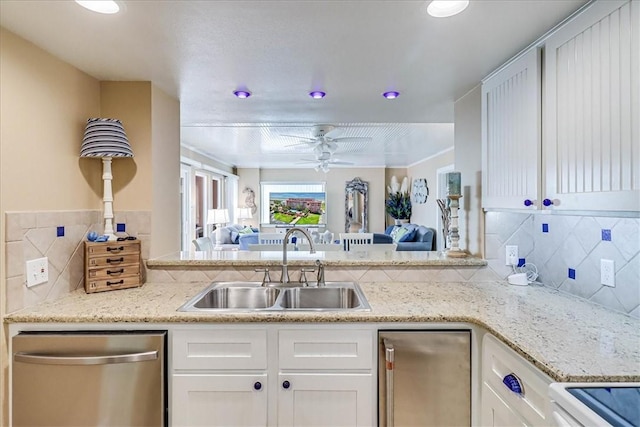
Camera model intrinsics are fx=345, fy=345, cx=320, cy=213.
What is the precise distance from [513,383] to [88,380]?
168 cm

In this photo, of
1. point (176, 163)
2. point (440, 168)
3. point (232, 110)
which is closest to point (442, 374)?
point (176, 163)

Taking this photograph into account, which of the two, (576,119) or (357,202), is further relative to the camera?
(357,202)

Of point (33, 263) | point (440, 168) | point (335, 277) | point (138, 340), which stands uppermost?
point (440, 168)

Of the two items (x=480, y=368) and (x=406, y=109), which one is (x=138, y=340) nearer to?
(x=480, y=368)

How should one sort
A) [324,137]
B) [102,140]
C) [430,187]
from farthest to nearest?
[430,187]
[324,137]
[102,140]

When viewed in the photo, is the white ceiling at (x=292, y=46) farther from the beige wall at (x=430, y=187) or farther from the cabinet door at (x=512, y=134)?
the beige wall at (x=430, y=187)

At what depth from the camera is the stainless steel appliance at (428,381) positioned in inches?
59.1

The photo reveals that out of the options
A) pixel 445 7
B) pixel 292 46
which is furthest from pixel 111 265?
pixel 445 7

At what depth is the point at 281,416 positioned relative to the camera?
1.51 meters

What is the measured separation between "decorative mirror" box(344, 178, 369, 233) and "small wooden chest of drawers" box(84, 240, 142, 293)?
688 cm

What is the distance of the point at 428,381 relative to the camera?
4.94 feet

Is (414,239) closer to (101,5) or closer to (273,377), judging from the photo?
(273,377)

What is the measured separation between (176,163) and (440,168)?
5133 mm

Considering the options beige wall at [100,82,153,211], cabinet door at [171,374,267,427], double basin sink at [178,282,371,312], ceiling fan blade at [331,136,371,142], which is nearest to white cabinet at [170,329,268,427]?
cabinet door at [171,374,267,427]
